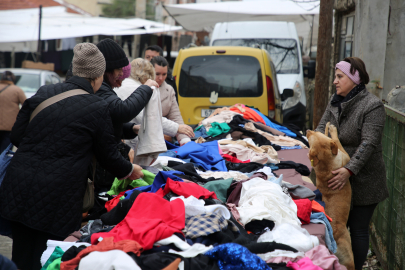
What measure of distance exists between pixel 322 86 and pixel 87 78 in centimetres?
665

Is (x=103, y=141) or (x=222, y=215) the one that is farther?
(x=103, y=141)

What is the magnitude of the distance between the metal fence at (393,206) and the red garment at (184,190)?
2.13 meters

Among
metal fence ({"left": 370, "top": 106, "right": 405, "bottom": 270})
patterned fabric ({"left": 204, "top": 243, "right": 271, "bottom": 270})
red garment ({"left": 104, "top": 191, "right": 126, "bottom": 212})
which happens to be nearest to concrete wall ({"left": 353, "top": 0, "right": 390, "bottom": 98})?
metal fence ({"left": 370, "top": 106, "right": 405, "bottom": 270})

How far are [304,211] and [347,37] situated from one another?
27.6 feet

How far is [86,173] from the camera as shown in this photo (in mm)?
2719

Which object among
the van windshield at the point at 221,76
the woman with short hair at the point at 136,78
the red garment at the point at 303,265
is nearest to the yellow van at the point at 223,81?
the van windshield at the point at 221,76

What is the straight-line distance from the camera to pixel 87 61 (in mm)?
2740

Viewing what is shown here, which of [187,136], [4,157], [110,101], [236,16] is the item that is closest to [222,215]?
[110,101]

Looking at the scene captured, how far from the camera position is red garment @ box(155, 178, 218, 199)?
274 cm

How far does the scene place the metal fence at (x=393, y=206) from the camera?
395 centimetres

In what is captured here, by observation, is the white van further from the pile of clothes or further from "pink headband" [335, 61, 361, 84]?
the pile of clothes

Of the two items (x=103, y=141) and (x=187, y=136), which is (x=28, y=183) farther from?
(x=187, y=136)

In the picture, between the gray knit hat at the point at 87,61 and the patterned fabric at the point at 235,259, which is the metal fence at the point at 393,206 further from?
the gray knit hat at the point at 87,61

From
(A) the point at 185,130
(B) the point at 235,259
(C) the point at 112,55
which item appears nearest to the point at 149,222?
(B) the point at 235,259
